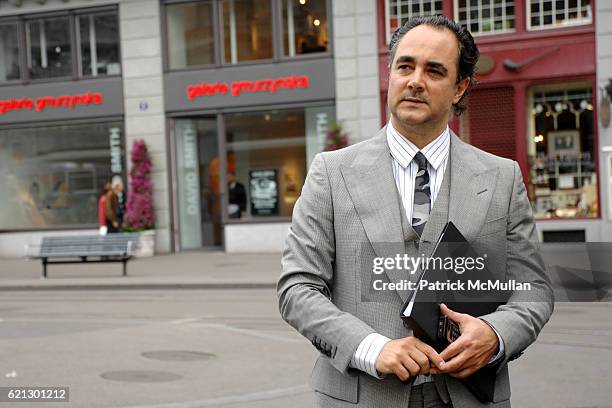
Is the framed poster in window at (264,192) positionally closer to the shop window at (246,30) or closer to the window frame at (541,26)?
the shop window at (246,30)

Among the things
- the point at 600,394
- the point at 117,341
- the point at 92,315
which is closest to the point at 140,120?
the point at 92,315

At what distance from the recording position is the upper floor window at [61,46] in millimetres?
24562

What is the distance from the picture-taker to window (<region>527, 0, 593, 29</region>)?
20.7m

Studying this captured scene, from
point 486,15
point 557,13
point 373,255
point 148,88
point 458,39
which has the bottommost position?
point 373,255

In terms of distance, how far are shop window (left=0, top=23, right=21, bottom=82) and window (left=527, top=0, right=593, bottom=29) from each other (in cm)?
1389

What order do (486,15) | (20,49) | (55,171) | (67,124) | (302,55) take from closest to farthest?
(486,15) → (302,55) → (67,124) → (55,171) → (20,49)

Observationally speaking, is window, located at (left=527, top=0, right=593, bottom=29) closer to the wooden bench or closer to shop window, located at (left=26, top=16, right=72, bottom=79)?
the wooden bench

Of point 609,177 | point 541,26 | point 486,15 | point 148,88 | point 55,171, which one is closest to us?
point 609,177

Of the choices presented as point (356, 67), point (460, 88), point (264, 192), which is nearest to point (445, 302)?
point (460, 88)

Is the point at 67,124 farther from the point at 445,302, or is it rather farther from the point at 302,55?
the point at 445,302

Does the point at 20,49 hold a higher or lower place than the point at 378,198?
higher

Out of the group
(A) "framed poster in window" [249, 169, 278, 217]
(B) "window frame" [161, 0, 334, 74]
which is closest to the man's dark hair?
(B) "window frame" [161, 0, 334, 74]

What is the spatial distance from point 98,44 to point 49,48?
1.57 m

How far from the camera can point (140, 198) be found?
23469 mm
